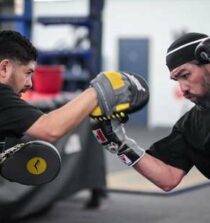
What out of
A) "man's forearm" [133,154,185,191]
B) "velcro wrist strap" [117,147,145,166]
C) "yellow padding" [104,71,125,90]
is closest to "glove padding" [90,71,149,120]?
"yellow padding" [104,71,125,90]

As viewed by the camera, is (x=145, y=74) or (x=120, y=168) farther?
(x=145, y=74)

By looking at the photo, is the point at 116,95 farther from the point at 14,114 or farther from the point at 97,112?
the point at 14,114

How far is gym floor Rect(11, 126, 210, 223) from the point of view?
4539 millimetres

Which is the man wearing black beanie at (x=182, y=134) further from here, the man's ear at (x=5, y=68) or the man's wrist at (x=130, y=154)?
the man's ear at (x=5, y=68)

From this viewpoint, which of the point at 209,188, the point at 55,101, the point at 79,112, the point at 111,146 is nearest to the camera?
the point at 79,112

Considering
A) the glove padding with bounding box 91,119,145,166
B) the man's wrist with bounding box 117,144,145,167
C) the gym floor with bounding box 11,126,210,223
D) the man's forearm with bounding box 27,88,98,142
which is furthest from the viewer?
the gym floor with bounding box 11,126,210,223

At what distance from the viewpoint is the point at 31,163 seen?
1.73m

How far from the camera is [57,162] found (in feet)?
5.72

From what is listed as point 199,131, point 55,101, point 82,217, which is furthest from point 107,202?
point 199,131

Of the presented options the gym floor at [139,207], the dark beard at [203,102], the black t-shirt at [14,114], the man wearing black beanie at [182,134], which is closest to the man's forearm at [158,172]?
the man wearing black beanie at [182,134]

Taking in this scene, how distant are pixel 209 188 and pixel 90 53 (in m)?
1.97

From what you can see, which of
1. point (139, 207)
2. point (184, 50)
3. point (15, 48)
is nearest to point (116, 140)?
point (184, 50)

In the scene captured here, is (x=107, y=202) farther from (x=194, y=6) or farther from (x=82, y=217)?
(x=194, y=6)

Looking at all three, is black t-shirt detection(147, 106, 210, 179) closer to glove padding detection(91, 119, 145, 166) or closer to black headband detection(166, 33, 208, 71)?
glove padding detection(91, 119, 145, 166)
